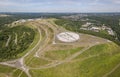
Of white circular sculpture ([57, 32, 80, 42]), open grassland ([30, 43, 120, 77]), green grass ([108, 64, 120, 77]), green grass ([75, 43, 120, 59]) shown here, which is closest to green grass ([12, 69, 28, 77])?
open grassland ([30, 43, 120, 77])

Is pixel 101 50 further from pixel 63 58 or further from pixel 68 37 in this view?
pixel 68 37

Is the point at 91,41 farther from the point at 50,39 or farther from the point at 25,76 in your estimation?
the point at 25,76

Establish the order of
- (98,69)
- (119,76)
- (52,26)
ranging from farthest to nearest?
(52,26), (98,69), (119,76)

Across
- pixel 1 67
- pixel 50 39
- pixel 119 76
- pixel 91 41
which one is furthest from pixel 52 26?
pixel 119 76

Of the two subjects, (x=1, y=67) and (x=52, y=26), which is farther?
(x=52, y=26)

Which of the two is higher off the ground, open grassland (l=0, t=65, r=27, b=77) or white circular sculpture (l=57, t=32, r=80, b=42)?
white circular sculpture (l=57, t=32, r=80, b=42)

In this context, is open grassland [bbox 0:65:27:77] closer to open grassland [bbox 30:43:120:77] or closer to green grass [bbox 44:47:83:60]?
open grassland [bbox 30:43:120:77]

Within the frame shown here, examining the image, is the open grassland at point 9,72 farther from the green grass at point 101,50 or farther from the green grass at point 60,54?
the green grass at point 101,50
